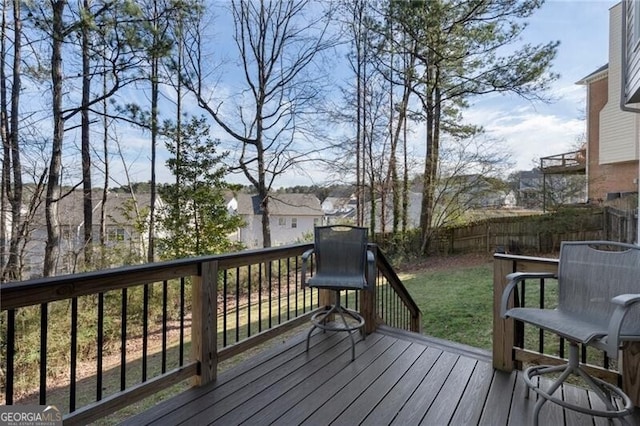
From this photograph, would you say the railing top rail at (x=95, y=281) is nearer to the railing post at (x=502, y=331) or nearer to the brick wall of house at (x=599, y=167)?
the railing post at (x=502, y=331)

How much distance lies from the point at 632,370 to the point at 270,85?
8762 mm

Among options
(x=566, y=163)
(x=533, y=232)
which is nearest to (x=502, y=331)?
(x=533, y=232)

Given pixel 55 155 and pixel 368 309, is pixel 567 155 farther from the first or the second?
pixel 55 155

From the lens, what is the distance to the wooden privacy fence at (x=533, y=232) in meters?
8.85

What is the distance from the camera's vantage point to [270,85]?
897 cm

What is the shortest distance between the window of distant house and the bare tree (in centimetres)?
304

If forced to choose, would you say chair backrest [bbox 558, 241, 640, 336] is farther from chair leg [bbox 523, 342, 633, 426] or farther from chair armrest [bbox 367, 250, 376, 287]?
chair armrest [bbox 367, 250, 376, 287]

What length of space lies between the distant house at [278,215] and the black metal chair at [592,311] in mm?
6888

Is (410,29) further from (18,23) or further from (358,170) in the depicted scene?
Result: (18,23)

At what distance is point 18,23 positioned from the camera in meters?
5.47

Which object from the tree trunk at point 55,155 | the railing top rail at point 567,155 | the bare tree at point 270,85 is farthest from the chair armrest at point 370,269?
the railing top rail at point 567,155

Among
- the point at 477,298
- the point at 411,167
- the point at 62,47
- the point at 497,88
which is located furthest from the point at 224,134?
the point at 497,88

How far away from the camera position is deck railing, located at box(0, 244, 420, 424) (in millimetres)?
1561

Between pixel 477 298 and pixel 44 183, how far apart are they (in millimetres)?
7890
